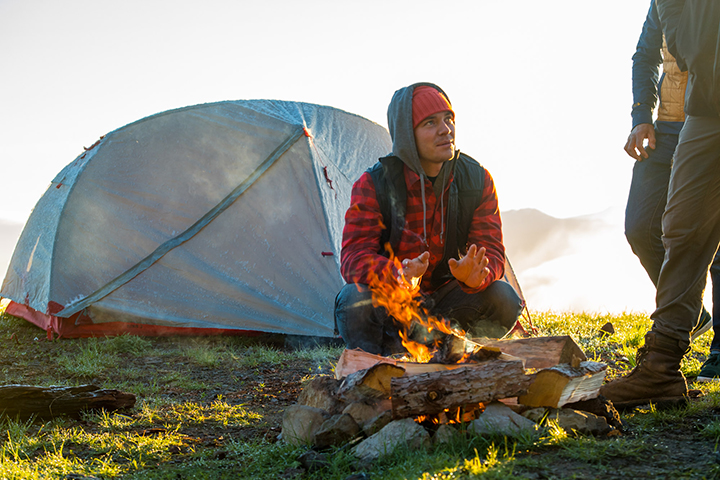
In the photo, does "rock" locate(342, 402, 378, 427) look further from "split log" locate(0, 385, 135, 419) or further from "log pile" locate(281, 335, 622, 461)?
"split log" locate(0, 385, 135, 419)

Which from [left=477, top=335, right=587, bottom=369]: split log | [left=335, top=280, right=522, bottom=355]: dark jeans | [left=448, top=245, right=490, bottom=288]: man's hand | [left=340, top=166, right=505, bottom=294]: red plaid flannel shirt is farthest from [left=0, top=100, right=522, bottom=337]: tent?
[left=477, top=335, right=587, bottom=369]: split log

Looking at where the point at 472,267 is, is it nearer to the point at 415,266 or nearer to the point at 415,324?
the point at 415,266

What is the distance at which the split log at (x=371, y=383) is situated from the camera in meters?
2.52

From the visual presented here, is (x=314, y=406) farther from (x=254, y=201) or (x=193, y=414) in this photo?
(x=254, y=201)

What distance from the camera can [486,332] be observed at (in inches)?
135

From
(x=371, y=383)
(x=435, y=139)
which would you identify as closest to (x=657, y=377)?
(x=371, y=383)

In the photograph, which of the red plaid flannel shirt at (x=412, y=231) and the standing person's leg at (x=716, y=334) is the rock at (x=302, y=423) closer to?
the red plaid flannel shirt at (x=412, y=231)

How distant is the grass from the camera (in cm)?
194

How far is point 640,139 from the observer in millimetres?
3312

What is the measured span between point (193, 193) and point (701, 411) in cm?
485

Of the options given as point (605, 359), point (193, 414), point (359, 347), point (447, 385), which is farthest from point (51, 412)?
point (605, 359)

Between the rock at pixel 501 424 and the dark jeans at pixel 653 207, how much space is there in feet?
5.64

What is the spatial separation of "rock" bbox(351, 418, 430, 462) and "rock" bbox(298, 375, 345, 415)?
0.38 metres

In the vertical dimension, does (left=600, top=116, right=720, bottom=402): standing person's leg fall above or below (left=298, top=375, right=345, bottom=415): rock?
above
